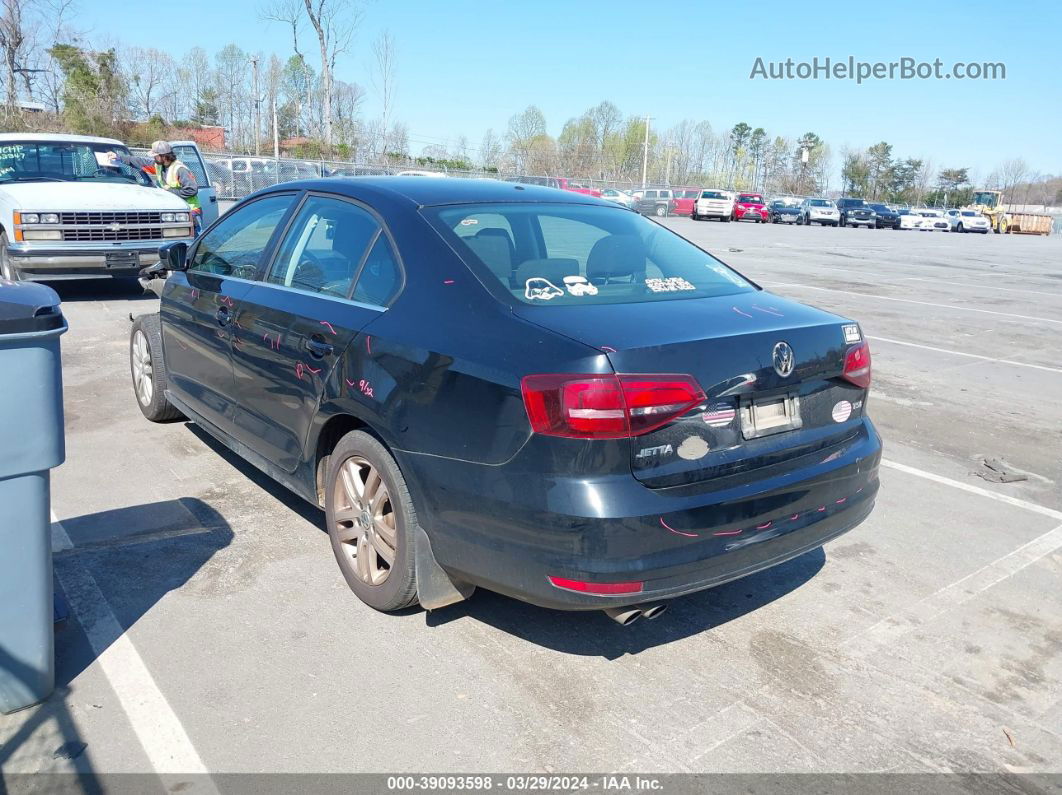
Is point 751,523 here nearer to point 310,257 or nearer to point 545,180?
point 310,257

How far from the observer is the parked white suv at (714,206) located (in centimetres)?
4444

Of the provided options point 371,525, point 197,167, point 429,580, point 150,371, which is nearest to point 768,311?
point 429,580

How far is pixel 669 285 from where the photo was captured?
373 cm

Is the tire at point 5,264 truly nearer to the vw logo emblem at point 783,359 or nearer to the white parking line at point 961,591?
the vw logo emblem at point 783,359

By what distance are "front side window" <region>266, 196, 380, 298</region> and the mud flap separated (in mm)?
1165

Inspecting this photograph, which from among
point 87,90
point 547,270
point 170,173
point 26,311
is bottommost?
point 26,311

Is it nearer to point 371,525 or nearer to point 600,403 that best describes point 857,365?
point 600,403

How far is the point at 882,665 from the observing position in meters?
3.43

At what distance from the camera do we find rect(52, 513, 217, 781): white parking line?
2.74 metres

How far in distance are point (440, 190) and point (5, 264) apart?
8564 millimetres

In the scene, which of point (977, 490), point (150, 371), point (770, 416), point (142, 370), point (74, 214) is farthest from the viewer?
point (74, 214)

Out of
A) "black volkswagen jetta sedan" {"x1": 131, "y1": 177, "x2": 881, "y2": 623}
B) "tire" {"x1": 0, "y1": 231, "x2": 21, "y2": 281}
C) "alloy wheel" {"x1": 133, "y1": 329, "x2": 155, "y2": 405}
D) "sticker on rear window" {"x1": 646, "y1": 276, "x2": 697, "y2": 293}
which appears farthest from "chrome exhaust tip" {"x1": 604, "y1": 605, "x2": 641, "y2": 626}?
"tire" {"x1": 0, "y1": 231, "x2": 21, "y2": 281}

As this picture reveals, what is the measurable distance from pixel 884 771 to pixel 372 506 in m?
2.06

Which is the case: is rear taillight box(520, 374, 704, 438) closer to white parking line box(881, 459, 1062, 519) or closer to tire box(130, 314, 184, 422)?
white parking line box(881, 459, 1062, 519)
